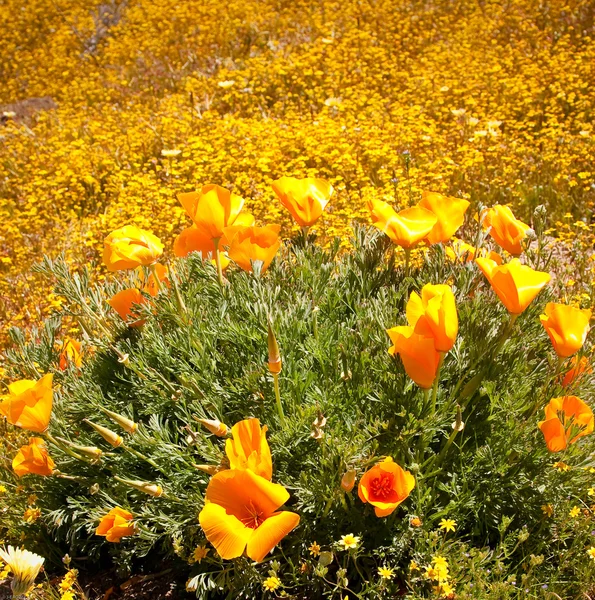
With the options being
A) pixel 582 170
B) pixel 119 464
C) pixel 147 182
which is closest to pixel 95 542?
pixel 119 464

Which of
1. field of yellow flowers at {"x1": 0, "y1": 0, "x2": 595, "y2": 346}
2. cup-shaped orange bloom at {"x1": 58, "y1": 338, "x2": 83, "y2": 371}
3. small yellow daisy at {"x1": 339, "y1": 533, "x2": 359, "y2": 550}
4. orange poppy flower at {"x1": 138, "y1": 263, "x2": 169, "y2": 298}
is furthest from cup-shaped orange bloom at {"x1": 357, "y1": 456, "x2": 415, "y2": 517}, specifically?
field of yellow flowers at {"x1": 0, "y1": 0, "x2": 595, "y2": 346}

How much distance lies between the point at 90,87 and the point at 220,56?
1.59m

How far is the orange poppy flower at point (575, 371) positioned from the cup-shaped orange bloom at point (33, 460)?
161 centimetres

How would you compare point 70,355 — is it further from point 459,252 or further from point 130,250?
point 459,252

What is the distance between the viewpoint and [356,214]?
388cm

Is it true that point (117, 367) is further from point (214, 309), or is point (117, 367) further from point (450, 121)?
point (450, 121)

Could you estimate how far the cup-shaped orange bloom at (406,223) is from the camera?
1.89m

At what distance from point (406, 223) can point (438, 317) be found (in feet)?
1.86

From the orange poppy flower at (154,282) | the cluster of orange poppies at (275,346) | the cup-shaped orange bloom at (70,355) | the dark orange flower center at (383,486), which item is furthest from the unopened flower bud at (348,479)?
the cup-shaped orange bloom at (70,355)

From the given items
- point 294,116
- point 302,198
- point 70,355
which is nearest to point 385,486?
point 302,198

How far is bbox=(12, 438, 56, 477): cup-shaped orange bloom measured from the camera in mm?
1785

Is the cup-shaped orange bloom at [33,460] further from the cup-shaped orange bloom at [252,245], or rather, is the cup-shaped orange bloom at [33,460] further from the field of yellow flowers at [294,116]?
the field of yellow flowers at [294,116]

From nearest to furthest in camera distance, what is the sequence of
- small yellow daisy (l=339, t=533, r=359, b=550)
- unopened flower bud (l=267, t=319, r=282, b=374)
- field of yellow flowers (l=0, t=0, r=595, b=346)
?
unopened flower bud (l=267, t=319, r=282, b=374) → small yellow daisy (l=339, t=533, r=359, b=550) → field of yellow flowers (l=0, t=0, r=595, b=346)

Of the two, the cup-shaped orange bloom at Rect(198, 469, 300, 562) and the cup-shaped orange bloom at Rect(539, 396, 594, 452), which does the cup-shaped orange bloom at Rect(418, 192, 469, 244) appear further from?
the cup-shaped orange bloom at Rect(198, 469, 300, 562)
